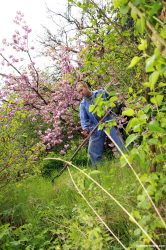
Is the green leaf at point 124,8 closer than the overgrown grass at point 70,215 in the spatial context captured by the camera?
Yes

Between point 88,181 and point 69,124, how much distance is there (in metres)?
4.11

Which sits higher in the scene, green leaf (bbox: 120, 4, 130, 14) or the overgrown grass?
green leaf (bbox: 120, 4, 130, 14)

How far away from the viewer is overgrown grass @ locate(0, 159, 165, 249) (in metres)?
1.09

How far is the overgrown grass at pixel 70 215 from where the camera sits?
109cm

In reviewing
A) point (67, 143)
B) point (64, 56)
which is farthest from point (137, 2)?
point (67, 143)

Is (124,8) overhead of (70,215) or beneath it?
overhead

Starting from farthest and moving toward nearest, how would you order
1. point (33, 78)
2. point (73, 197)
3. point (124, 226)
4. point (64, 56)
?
point (33, 78) → point (64, 56) → point (73, 197) → point (124, 226)

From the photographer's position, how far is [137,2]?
55 centimetres

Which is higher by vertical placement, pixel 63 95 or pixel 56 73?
pixel 56 73

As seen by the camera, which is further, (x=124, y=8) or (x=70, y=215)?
(x=70, y=215)

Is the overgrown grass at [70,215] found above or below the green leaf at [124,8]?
below

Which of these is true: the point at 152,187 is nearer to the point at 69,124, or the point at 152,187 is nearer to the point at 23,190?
the point at 23,190

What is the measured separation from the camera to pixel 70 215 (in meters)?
1.99

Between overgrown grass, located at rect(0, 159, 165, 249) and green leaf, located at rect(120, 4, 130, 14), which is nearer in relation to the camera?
green leaf, located at rect(120, 4, 130, 14)
